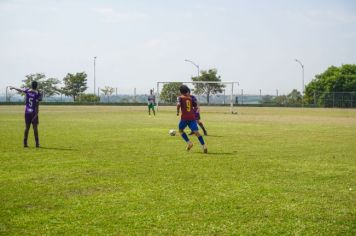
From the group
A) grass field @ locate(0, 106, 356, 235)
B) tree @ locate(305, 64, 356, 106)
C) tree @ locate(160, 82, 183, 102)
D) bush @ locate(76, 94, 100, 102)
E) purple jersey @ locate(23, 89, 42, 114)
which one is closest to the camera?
grass field @ locate(0, 106, 356, 235)

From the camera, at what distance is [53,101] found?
7462 centimetres

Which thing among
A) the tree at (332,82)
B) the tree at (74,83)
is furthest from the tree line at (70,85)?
the tree at (332,82)

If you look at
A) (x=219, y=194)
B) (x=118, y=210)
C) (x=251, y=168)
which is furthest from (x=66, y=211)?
(x=251, y=168)

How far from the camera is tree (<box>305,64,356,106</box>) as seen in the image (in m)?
82.2

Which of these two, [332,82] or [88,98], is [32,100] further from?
[332,82]

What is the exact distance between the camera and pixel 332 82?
84.2 meters

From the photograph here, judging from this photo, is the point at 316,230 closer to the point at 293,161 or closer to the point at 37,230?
the point at 37,230

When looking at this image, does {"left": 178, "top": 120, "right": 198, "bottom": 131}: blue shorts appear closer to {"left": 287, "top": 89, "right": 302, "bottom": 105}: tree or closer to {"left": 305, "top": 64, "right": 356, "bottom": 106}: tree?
{"left": 305, "top": 64, "right": 356, "bottom": 106}: tree

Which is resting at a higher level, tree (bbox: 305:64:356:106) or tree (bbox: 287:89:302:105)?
tree (bbox: 305:64:356:106)

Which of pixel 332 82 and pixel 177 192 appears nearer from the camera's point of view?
pixel 177 192

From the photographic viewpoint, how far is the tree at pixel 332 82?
82.2m

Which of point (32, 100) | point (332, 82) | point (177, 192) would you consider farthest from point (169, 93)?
point (177, 192)

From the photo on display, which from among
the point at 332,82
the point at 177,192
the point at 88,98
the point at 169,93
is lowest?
the point at 177,192

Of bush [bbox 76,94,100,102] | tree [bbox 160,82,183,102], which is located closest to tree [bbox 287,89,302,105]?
tree [bbox 160,82,183,102]
